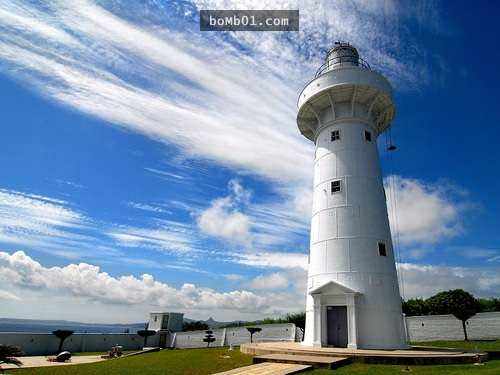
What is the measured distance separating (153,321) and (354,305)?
25.4 m

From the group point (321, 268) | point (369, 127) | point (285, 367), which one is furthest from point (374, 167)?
point (285, 367)

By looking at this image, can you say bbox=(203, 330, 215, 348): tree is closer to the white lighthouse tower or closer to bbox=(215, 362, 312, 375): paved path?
the white lighthouse tower

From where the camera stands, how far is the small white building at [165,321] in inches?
1318

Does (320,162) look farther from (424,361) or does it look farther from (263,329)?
(263,329)

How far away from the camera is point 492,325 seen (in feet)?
66.9

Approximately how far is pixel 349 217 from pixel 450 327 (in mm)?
12035

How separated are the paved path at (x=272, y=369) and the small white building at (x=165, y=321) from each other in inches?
977

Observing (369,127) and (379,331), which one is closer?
(379,331)

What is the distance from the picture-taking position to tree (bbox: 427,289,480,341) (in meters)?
20.9

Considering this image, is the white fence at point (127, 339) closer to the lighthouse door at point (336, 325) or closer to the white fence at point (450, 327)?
the white fence at point (450, 327)

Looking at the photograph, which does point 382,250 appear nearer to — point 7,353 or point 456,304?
point 456,304

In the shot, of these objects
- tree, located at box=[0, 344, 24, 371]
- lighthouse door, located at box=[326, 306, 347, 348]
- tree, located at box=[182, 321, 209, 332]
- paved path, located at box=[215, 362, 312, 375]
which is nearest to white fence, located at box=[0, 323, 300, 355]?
tree, located at box=[182, 321, 209, 332]

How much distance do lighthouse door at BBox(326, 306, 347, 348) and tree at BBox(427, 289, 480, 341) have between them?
10241mm

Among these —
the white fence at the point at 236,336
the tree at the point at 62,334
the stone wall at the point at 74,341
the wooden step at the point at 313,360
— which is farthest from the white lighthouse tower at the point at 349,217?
the stone wall at the point at 74,341
